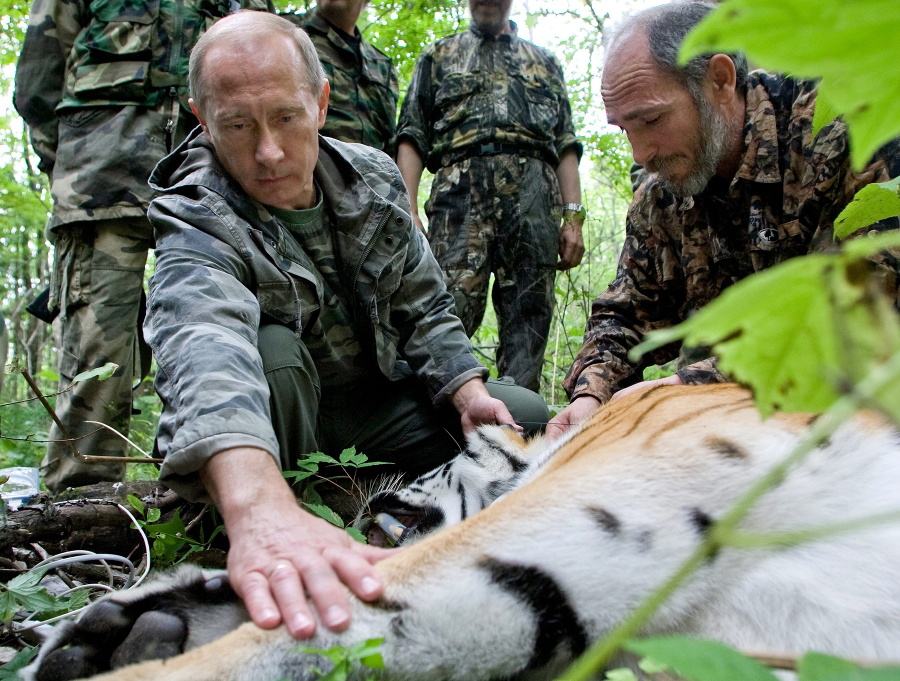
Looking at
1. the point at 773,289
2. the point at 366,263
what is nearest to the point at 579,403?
the point at 366,263

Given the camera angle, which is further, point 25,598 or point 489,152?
point 489,152

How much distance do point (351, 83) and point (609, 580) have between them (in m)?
3.66

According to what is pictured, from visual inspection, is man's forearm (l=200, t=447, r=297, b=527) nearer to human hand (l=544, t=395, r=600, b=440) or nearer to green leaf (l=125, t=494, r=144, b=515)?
green leaf (l=125, t=494, r=144, b=515)

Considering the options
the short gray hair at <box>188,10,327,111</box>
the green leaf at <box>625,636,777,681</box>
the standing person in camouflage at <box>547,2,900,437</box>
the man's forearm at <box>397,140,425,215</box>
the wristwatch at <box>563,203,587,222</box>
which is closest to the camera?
the green leaf at <box>625,636,777,681</box>

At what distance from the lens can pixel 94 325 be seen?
3328 mm

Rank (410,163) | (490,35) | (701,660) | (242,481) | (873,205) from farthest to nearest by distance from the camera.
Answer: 1. (490,35)
2. (410,163)
3. (242,481)
4. (873,205)
5. (701,660)

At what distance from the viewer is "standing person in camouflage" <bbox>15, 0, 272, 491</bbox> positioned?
10.9ft

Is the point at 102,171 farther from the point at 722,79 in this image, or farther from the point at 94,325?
the point at 722,79

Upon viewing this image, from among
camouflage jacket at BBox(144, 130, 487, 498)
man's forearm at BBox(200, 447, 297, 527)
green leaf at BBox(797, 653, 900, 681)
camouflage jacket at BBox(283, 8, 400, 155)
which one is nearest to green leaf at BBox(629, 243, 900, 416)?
green leaf at BBox(797, 653, 900, 681)

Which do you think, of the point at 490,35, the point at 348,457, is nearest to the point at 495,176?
the point at 490,35

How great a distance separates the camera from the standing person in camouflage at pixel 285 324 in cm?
145

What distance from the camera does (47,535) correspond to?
2127mm

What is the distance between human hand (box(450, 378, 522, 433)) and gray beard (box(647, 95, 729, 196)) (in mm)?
1111

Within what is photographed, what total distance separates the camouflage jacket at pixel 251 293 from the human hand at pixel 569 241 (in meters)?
1.91
